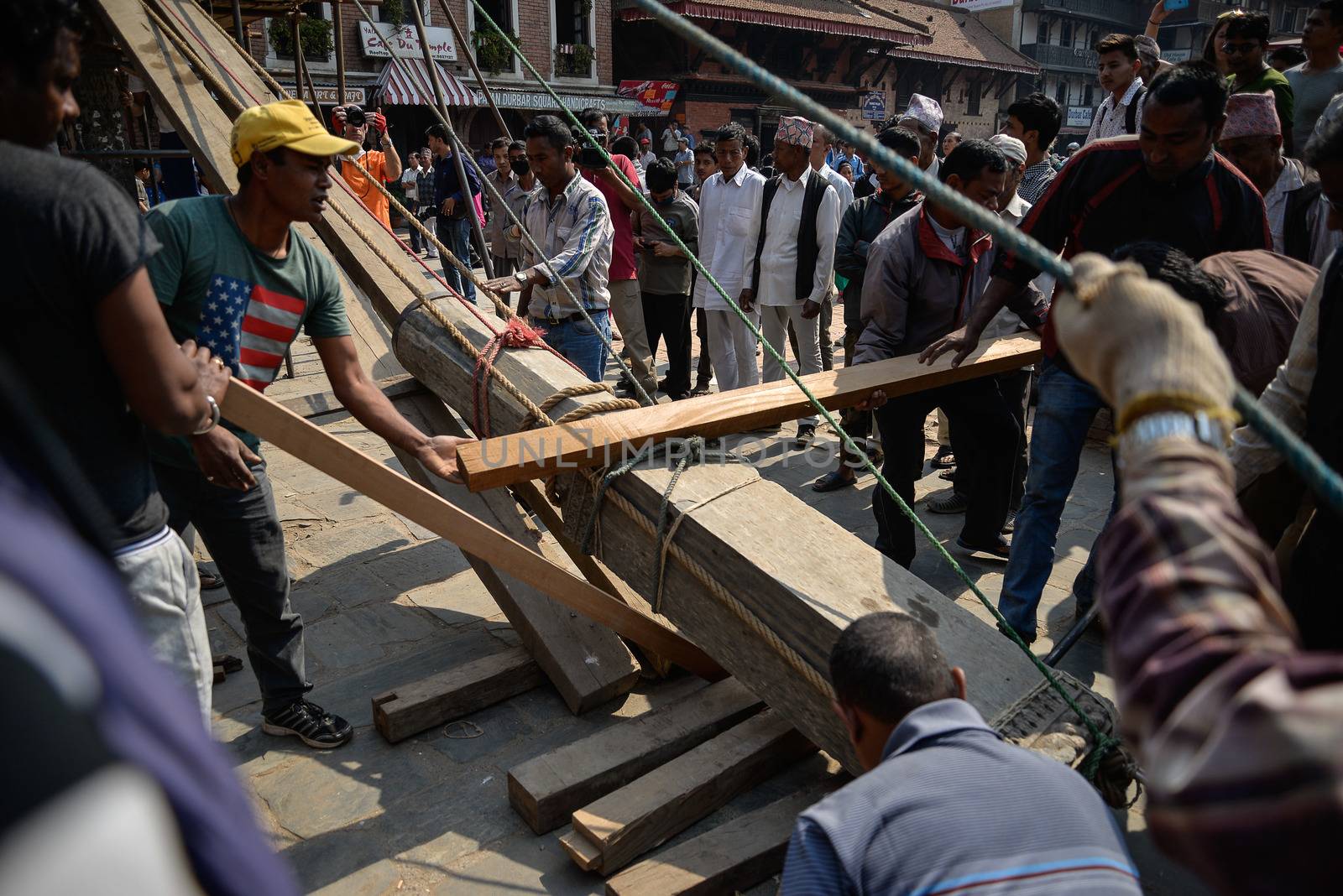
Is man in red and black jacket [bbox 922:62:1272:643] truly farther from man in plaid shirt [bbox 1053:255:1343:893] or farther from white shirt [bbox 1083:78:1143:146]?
white shirt [bbox 1083:78:1143:146]

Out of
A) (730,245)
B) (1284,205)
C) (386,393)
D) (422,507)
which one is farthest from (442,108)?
(1284,205)

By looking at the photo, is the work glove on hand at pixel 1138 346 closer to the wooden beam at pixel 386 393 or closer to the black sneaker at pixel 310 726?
the black sneaker at pixel 310 726

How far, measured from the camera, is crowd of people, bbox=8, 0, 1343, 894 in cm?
59

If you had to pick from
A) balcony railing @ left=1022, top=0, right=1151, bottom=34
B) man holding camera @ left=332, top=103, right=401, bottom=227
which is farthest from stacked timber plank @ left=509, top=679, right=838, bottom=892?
balcony railing @ left=1022, top=0, right=1151, bottom=34

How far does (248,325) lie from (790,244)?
3.82 meters

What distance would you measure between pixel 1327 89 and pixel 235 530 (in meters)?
5.92

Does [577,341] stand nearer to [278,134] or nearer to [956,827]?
[278,134]

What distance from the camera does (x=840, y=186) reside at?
6.29 meters

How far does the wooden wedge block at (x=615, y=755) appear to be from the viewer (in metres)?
2.40

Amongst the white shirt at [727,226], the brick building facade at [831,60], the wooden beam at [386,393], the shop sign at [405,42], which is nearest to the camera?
the wooden beam at [386,393]

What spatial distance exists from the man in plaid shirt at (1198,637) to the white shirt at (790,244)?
4.62 metres

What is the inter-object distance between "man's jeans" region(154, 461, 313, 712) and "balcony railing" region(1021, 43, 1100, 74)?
44515 millimetres

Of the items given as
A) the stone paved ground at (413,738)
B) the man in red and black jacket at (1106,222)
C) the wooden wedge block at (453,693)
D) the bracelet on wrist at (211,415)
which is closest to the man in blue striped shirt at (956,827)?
the stone paved ground at (413,738)

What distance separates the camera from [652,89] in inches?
1022
